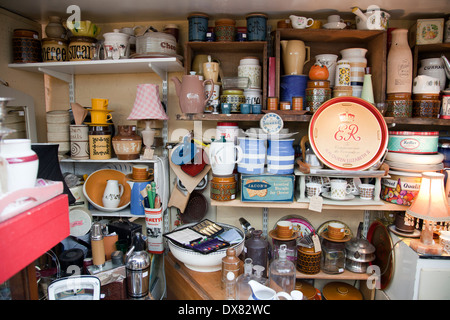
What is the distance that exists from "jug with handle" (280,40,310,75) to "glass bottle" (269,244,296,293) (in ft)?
3.14

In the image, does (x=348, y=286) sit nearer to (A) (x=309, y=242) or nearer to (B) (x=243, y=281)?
(A) (x=309, y=242)

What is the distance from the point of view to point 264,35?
67.4 inches

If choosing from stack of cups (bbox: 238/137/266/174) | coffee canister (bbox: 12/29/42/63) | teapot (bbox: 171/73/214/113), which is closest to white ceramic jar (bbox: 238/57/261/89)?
teapot (bbox: 171/73/214/113)

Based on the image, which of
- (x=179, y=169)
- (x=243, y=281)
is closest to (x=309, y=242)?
(x=243, y=281)

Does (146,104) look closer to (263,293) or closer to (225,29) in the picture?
(225,29)

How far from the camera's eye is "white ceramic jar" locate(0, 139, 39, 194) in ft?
2.60

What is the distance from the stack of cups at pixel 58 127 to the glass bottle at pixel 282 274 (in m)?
1.41

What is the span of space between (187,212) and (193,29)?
3.67 ft

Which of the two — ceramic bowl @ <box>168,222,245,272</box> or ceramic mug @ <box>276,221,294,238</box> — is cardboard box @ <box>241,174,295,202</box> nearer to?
ceramic mug @ <box>276,221,294,238</box>

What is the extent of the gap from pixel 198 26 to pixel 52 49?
876 mm

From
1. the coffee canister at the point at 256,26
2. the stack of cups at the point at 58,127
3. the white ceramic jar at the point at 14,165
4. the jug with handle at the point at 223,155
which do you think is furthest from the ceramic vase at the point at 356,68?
the stack of cups at the point at 58,127

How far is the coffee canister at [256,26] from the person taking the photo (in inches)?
66.4

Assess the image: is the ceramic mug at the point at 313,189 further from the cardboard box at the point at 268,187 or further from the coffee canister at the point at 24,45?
the coffee canister at the point at 24,45
